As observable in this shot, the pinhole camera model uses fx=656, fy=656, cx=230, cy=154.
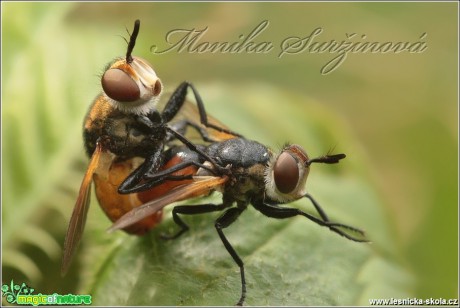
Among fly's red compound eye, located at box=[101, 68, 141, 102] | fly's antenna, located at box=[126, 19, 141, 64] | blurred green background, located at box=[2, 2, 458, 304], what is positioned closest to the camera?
fly's antenna, located at box=[126, 19, 141, 64]

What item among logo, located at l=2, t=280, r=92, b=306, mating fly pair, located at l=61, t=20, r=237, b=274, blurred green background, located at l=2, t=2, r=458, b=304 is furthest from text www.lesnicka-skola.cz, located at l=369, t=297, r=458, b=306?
logo, located at l=2, t=280, r=92, b=306

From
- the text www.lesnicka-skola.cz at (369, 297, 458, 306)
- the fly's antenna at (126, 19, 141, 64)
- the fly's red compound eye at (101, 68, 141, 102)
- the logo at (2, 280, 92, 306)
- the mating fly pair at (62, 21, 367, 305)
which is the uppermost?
the fly's antenna at (126, 19, 141, 64)

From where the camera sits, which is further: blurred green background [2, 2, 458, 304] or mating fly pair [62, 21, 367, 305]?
blurred green background [2, 2, 458, 304]

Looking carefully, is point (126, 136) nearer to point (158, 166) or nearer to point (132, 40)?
point (158, 166)

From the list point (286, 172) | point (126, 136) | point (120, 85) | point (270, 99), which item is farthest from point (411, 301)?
point (270, 99)

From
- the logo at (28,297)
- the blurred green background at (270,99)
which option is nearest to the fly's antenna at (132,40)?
the blurred green background at (270,99)

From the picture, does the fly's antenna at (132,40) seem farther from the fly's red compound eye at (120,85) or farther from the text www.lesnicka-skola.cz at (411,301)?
the text www.lesnicka-skola.cz at (411,301)

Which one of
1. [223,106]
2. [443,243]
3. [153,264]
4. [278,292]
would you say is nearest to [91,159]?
[153,264]

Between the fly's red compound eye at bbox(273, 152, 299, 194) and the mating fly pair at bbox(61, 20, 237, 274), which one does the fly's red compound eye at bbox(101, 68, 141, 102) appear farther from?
the fly's red compound eye at bbox(273, 152, 299, 194)
